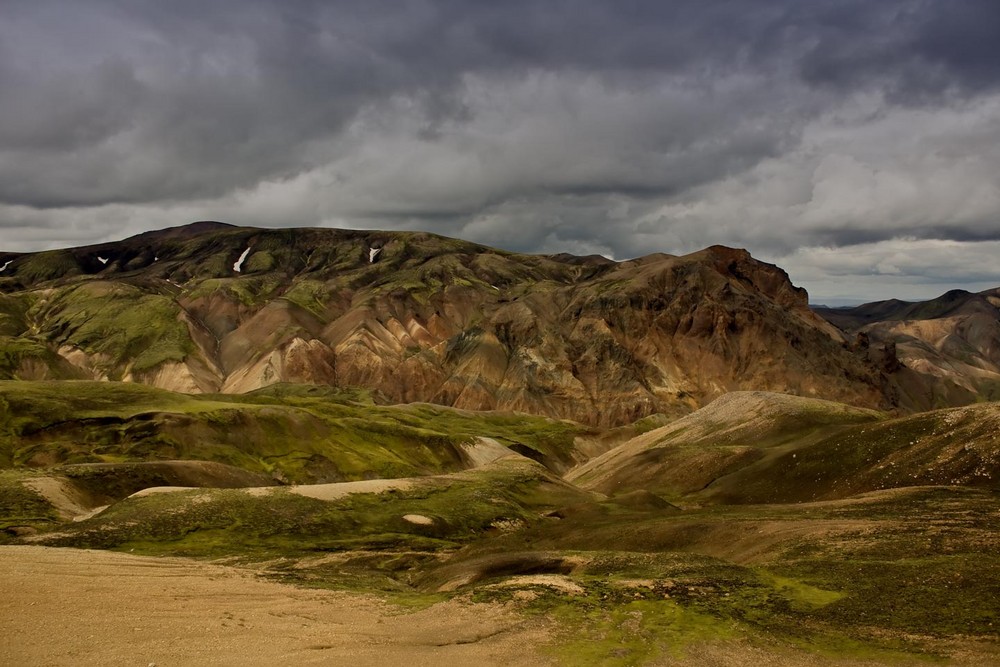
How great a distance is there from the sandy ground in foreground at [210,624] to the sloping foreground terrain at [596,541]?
0.66ft

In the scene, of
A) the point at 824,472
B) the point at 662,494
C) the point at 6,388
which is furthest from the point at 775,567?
the point at 6,388

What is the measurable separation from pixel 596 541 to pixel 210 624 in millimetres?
35920

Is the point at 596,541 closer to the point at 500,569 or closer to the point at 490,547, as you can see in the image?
the point at 490,547

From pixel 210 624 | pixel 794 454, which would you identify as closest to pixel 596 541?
pixel 210 624

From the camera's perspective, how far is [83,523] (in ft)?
202

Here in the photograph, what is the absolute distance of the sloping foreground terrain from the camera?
101 ft

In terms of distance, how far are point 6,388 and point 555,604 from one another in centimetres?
11728

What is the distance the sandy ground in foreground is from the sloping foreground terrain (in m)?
0.20

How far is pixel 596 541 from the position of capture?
60.0 metres

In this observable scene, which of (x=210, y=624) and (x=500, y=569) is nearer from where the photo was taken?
(x=210, y=624)

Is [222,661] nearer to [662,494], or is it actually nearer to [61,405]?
[662,494]

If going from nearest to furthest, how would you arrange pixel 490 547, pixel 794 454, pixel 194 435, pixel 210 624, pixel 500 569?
pixel 210 624
pixel 500 569
pixel 490 547
pixel 794 454
pixel 194 435

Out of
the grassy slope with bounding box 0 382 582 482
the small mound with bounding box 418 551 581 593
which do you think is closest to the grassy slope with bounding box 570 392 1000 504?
the grassy slope with bounding box 0 382 582 482

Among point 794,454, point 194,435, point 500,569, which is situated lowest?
point 500,569
